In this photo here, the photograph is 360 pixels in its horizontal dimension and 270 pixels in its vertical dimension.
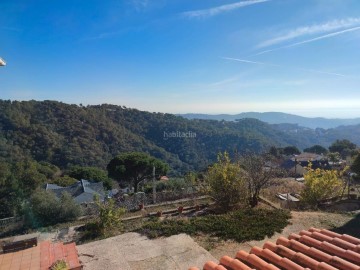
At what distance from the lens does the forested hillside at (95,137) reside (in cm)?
5253

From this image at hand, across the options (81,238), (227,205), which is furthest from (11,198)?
(227,205)

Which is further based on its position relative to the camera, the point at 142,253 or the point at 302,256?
the point at 142,253

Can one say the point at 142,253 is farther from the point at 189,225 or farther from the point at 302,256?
the point at 302,256

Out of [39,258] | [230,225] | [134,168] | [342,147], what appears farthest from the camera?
[342,147]

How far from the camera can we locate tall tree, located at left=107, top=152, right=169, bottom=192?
25953 mm

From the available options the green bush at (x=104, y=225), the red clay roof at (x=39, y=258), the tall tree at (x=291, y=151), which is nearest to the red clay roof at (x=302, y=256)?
the red clay roof at (x=39, y=258)

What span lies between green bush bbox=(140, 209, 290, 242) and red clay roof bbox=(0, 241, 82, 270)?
276 centimetres

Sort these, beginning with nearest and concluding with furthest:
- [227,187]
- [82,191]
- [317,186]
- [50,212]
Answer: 1. [50,212]
2. [227,187]
3. [317,186]
4. [82,191]

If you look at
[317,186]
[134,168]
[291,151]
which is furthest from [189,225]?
[291,151]

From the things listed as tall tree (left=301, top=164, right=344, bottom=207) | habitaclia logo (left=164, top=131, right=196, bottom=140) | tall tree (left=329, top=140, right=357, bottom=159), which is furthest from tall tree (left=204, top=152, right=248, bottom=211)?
habitaclia logo (left=164, top=131, right=196, bottom=140)

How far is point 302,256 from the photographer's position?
12.6 feet

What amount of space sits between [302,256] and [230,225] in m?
5.20

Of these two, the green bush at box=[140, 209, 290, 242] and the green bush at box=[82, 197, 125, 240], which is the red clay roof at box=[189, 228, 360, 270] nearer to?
the green bush at box=[140, 209, 290, 242]

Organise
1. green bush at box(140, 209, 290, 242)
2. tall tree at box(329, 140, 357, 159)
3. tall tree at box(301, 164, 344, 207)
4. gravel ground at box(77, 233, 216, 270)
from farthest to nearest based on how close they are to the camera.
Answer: tall tree at box(329, 140, 357, 159)
tall tree at box(301, 164, 344, 207)
green bush at box(140, 209, 290, 242)
gravel ground at box(77, 233, 216, 270)
